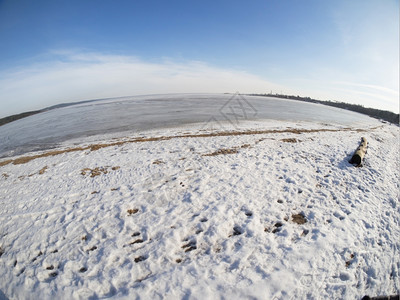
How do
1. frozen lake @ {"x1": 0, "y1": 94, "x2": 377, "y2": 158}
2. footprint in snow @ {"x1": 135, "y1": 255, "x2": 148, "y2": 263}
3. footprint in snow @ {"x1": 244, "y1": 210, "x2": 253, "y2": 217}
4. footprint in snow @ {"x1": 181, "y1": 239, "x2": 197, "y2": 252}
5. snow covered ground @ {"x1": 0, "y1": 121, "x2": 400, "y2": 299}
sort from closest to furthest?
A: snow covered ground @ {"x1": 0, "y1": 121, "x2": 400, "y2": 299} → footprint in snow @ {"x1": 135, "y1": 255, "x2": 148, "y2": 263} → footprint in snow @ {"x1": 181, "y1": 239, "x2": 197, "y2": 252} → footprint in snow @ {"x1": 244, "y1": 210, "x2": 253, "y2": 217} → frozen lake @ {"x1": 0, "y1": 94, "x2": 377, "y2": 158}

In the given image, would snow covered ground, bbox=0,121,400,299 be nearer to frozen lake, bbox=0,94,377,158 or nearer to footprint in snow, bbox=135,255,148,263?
footprint in snow, bbox=135,255,148,263

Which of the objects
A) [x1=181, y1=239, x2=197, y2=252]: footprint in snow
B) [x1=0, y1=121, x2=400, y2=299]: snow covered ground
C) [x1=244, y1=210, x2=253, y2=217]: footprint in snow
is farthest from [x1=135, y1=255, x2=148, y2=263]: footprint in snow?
[x1=244, y1=210, x2=253, y2=217]: footprint in snow

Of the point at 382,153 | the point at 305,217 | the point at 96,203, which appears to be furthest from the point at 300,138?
the point at 96,203

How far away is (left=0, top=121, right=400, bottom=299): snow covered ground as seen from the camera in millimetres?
3783

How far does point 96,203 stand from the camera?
6.32 meters

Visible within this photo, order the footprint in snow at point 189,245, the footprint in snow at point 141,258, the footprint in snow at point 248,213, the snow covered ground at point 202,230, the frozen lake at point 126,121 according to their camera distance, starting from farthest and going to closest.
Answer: the frozen lake at point 126,121 → the footprint in snow at point 248,213 → the footprint in snow at point 189,245 → the footprint in snow at point 141,258 → the snow covered ground at point 202,230

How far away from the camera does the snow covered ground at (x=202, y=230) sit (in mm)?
3783

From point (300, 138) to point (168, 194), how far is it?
1172 cm

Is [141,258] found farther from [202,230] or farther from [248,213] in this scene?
[248,213]

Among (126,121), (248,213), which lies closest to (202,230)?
(248,213)

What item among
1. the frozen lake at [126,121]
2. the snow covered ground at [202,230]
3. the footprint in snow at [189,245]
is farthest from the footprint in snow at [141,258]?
the frozen lake at [126,121]

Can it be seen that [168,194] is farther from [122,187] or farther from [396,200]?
[396,200]

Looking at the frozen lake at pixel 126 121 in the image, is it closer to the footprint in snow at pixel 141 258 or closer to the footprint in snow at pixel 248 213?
the footprint in snow at pixel 248 213

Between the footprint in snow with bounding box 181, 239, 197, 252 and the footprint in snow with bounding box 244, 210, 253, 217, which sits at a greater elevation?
the footprint in snow with bounding box 244, 210, 253, 217
